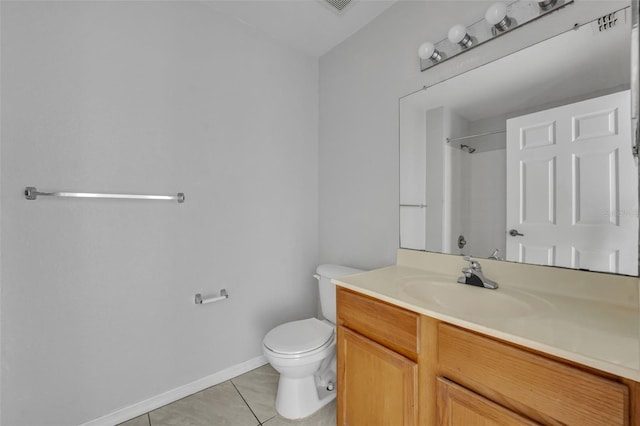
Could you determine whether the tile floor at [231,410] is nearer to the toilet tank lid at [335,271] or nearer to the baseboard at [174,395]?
the baseboard at [174,395]

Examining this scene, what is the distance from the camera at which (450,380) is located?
0.86 m

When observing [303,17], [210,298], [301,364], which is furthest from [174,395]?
[303,17]

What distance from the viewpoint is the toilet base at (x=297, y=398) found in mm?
1485

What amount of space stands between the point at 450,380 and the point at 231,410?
4.25 ft

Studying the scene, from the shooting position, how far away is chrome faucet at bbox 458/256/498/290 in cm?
113

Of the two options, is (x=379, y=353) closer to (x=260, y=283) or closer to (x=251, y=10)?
(x=260, y=283)

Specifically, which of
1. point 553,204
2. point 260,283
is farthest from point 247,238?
point 553,204

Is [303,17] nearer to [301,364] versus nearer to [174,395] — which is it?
[301,364]

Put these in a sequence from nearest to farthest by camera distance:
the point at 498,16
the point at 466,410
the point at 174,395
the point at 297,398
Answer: the point at 466,410
the point at 498,16
the point at 297,398
the point at 174,395

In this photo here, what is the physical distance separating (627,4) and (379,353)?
5.00ft

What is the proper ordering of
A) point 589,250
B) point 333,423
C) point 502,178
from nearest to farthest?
point 589,250 < point 502,178 < point 333,423

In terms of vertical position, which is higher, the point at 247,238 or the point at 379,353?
the point at 247,238

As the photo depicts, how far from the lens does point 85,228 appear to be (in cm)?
136

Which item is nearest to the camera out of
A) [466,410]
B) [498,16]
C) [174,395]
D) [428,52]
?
[466,410]
